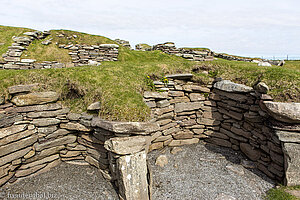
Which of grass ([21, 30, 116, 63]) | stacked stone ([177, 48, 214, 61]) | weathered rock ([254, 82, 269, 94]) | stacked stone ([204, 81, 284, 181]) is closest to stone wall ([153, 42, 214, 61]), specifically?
stacked stone ([177, 48, 214, 61])

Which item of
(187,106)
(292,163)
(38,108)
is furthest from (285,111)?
(38,108)

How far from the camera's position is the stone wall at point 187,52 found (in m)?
15.6

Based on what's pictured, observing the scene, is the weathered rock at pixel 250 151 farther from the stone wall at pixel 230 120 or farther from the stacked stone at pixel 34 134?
the stacked stone at pixel 34 134

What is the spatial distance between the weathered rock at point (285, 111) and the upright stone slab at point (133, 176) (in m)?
4.59

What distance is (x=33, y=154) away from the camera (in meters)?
6.14

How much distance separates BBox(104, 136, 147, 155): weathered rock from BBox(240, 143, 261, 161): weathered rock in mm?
4816

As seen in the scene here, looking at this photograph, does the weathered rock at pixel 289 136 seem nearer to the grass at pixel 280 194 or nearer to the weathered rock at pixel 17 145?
the grass at pixel 280 194

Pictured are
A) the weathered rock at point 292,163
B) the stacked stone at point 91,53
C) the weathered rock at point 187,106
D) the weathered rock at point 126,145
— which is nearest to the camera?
the weathered rock at point 126,145

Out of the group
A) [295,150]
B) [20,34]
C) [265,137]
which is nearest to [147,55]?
[20,34]

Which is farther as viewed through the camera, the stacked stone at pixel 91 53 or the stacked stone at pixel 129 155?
the stacked stone at pixel 91 53

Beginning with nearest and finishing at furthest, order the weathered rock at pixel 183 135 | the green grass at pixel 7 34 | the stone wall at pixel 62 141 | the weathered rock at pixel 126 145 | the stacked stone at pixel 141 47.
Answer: the weathered rock at pixel 126 145, the stone wall at pixel 62 141, the weathered rock at pixel 183 135, the green grass at pixel 7 34, the stacked stone at pixel 141 47

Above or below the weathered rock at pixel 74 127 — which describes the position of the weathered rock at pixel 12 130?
above

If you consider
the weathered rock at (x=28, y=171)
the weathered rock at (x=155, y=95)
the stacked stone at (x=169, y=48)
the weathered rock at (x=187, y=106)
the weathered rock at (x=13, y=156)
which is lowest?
the weathered rock at (x=28, y=171)

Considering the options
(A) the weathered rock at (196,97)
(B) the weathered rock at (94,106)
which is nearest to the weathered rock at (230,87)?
(A) the weathered rock at (196,97)
